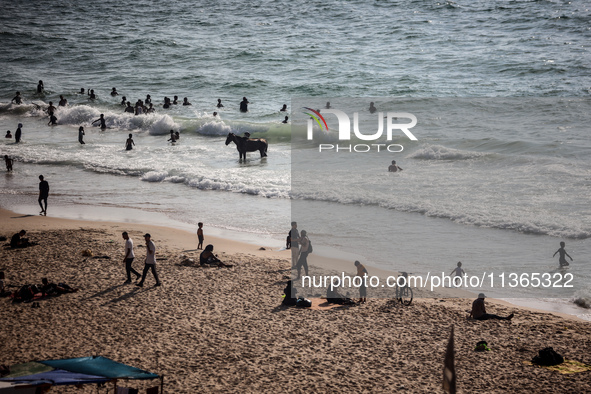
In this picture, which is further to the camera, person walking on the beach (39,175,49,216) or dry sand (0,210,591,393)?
person walking on the beach (39,175,49,216)

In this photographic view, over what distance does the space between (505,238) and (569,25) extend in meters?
35.2

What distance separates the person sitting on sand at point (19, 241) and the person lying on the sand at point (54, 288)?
11.2 feet

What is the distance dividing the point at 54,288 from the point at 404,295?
25.9ft

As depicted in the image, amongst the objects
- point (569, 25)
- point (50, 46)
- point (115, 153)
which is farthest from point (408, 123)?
point (50, 46)

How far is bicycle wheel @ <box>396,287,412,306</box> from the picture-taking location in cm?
1337

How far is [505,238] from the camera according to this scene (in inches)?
671

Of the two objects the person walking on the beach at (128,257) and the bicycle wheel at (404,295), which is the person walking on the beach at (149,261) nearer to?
the person walking on the beach at (128,257)

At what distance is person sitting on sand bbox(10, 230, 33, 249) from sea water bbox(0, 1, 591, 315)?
350 centimetres

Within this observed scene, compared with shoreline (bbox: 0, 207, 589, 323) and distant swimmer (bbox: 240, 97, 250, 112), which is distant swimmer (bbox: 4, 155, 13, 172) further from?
distant swimmer (bbox: 240, 97, 250, 112)

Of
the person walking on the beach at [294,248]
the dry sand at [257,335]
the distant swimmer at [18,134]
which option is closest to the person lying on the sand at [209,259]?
the dry sand at [257,335]

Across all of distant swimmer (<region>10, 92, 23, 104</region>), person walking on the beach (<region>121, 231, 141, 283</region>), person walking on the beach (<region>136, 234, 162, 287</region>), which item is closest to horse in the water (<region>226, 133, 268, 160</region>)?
person walking on the beach (<region>121, 231, 141, 283</region>)

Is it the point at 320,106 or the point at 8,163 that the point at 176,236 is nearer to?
the point at 8,163

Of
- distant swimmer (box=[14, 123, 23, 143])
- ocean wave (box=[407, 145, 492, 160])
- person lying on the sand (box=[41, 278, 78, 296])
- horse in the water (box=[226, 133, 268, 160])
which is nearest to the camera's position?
person lying on the sand (box=[41, 278, 78, 296])

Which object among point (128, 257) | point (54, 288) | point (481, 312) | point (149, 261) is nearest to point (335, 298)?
point (481, 312)
